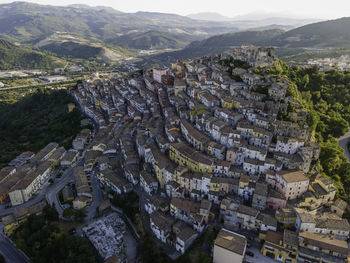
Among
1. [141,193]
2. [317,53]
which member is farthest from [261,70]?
[317,53]

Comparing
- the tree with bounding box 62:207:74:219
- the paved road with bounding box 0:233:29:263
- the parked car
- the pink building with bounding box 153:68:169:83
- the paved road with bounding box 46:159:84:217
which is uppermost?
the pink building with bounding box 153:68:169:83

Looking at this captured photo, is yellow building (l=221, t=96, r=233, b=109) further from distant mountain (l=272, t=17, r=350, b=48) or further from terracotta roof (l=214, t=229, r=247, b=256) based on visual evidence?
distant mountain (l=272, t=17, r=350, b=48)

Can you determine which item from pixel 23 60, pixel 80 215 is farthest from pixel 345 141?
pixel 23 60

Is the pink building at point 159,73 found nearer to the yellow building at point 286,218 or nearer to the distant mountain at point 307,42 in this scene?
the yellow building at point 286,218

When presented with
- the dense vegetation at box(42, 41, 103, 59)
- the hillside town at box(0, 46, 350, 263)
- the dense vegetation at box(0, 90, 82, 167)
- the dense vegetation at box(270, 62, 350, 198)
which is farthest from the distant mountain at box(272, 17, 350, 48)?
the dense vegetation at box(0, 90, 82, 167)

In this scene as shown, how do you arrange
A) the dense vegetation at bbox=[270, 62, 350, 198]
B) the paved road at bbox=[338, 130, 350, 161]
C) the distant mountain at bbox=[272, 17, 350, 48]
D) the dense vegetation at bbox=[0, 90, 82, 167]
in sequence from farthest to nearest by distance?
the distant mountain at bbox=[272, 17, 350, 48]
the dense vegetation at bbox=[0, 90, 82, 167]
the paved road at bbox=[338, 130, 350, 161]
the dense vegetation at bbox=[270, 62, 350, 198]

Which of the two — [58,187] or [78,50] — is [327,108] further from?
[78,50]
